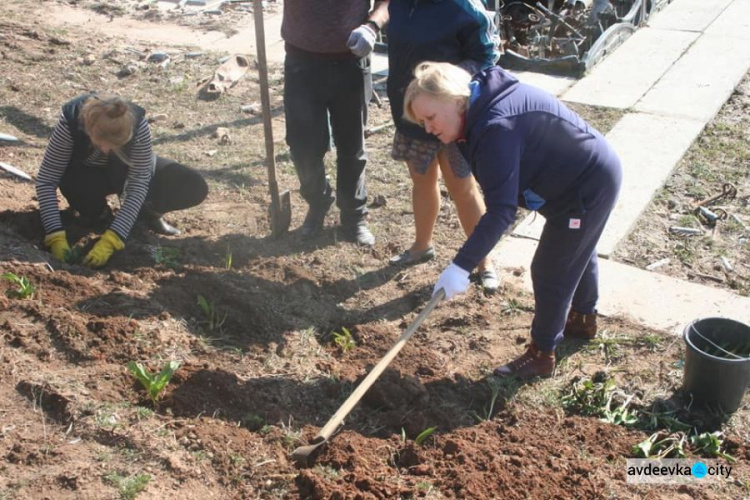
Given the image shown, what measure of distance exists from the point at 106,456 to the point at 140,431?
0.58ft

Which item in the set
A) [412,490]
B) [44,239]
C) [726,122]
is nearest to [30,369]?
[44,239]

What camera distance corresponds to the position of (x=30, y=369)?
361cm

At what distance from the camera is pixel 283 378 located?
3838 millimetres

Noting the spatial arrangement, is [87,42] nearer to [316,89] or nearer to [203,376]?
[316,89]

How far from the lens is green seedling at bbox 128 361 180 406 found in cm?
347

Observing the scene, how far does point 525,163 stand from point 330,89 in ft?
5.64

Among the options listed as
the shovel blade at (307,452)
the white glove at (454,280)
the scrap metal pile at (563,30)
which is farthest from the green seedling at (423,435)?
the scrap metal pile at (563,30)

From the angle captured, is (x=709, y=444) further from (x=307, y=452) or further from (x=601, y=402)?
(x=307, y=452)

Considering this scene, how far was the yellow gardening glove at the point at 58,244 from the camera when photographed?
4.58m

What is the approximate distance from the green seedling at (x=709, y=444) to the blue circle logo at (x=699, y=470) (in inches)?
3.0

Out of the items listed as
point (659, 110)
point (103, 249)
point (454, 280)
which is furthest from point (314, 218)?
point (659, 110)

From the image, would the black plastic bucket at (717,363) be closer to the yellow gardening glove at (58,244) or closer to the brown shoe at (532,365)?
the brown shoe at (532,365)

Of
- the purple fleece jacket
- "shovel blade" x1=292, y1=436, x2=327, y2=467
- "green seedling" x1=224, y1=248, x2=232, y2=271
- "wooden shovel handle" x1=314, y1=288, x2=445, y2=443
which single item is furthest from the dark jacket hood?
"green seedling" x1=224, y1=248, x2=232, y2=271

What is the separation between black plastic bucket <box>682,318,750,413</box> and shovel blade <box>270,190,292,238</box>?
258cm
